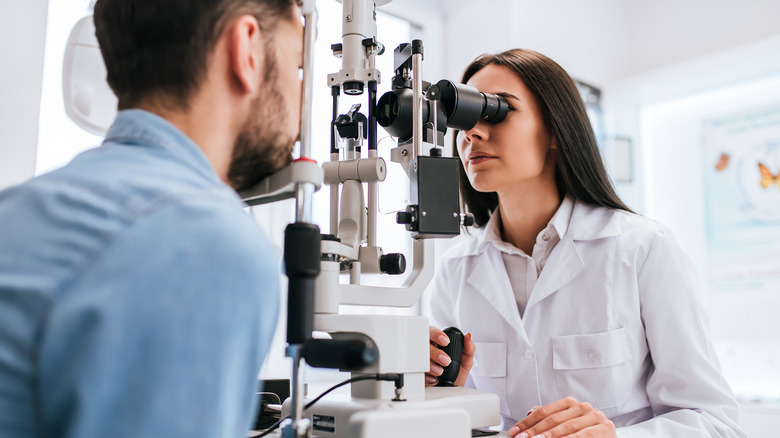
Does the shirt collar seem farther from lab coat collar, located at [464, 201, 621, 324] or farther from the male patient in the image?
lab coat collar, located at [464, 201, 621, 324]

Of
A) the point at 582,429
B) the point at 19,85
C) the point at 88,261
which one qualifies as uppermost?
the point at 19,85

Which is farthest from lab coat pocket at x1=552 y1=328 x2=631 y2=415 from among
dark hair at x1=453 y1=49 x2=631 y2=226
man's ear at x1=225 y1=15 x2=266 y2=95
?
man's ear at x1=225 y1=15 x2=266 y2=95

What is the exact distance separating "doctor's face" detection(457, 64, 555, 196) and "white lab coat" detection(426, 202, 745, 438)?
0.60 ft

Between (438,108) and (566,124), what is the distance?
0.51 metres

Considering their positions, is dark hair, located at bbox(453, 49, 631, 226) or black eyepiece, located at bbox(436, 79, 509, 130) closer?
black eyepiece, located at bbox(436, 79, 509, 130)

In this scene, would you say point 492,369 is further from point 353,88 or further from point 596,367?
point 353,88

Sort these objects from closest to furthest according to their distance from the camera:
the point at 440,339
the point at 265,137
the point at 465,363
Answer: the point at 265,137 → the point at 440,339 → the point at 465,363

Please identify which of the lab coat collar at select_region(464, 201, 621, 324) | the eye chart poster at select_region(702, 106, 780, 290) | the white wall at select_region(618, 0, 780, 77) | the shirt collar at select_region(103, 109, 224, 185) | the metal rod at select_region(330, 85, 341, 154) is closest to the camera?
the shirt collar at select_region(103, 109, 224, 185)

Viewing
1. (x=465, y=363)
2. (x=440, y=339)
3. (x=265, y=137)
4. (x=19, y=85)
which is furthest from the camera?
(x=19, y=85)

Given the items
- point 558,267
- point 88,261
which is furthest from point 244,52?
point 558,267

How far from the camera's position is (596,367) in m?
1.23

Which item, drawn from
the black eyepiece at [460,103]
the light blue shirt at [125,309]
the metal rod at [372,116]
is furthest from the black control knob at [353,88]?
the light blue shirt at [125,309]

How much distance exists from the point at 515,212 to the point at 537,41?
1.32 metres

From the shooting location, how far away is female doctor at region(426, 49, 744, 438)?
1160mm
